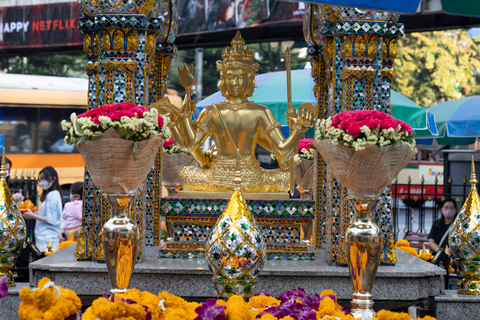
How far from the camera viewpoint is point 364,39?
6.95 metres

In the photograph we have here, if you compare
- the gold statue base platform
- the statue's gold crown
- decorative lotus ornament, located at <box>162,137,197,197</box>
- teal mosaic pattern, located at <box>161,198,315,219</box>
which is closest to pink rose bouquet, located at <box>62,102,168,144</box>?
teal mosaic pattern, located at <box>161,198,315,219</box>

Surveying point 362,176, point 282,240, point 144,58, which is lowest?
point 282,240

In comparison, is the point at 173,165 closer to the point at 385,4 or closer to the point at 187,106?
the point at 187,106

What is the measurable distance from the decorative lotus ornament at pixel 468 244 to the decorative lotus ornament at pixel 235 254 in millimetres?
2766

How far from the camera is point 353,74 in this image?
6977mm

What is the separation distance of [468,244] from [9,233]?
14.1ft

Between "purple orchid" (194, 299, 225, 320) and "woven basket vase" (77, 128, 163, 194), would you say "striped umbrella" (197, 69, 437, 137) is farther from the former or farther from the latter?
"purple orchid" (194, 299, 225, 320)

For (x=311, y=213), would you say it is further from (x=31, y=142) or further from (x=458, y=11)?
(x=31, y=142)

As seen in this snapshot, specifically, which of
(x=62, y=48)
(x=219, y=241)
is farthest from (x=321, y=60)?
(x=62, y=48)

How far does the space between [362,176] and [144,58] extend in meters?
2.92

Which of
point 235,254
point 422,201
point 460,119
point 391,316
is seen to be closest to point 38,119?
point 422,201

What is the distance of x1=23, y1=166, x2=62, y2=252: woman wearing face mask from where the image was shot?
9.84m

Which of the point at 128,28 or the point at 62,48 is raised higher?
the point at 62,48

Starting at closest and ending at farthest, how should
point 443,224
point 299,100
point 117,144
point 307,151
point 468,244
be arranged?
point 117,144, point 468,244, point 307,151, point 443,224, point 299,100
